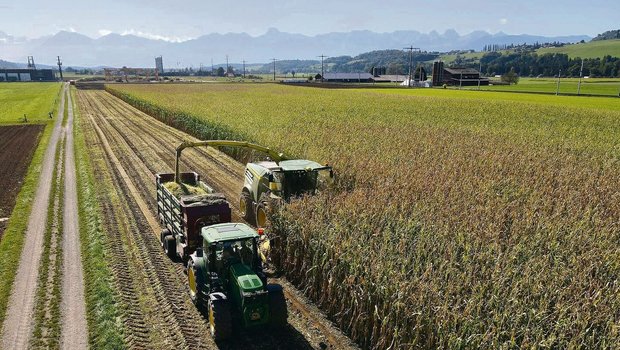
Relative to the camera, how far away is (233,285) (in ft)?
31.5

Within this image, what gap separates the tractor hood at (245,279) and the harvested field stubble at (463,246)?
198 centimetres

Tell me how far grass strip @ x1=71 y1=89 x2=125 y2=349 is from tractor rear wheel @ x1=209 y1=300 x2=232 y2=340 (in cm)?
222

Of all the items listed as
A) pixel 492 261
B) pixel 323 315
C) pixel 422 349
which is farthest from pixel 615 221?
pixel 323 315

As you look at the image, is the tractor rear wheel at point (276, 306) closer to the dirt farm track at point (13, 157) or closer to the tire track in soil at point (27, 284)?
the tire track in soil at point (27, 284)

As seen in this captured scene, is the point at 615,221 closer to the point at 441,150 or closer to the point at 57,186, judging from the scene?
the point at 441,150

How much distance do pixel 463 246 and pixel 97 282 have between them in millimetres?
9781

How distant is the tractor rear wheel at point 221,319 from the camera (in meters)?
9.23

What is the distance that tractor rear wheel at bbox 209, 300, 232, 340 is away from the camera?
9.23 meters

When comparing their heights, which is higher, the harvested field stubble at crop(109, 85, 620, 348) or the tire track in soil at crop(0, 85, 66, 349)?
the harvested field stubble at crop(109, 85, 620, 348)

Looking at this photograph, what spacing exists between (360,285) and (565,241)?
529 centimetres

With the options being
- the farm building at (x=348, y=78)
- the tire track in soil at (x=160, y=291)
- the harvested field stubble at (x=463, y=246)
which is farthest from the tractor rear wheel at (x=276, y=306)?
the farm building at (x=348, y=78)

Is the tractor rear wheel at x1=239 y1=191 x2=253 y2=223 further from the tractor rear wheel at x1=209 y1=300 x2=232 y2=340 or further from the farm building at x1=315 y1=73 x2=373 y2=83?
the farm building at x1=315 y1=73 x2=373 y2=83

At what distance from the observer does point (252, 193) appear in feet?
53.8

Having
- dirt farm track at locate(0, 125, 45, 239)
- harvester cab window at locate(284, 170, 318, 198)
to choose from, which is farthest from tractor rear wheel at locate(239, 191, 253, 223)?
dirt farm track at locate(0, 125, 45, 239)
